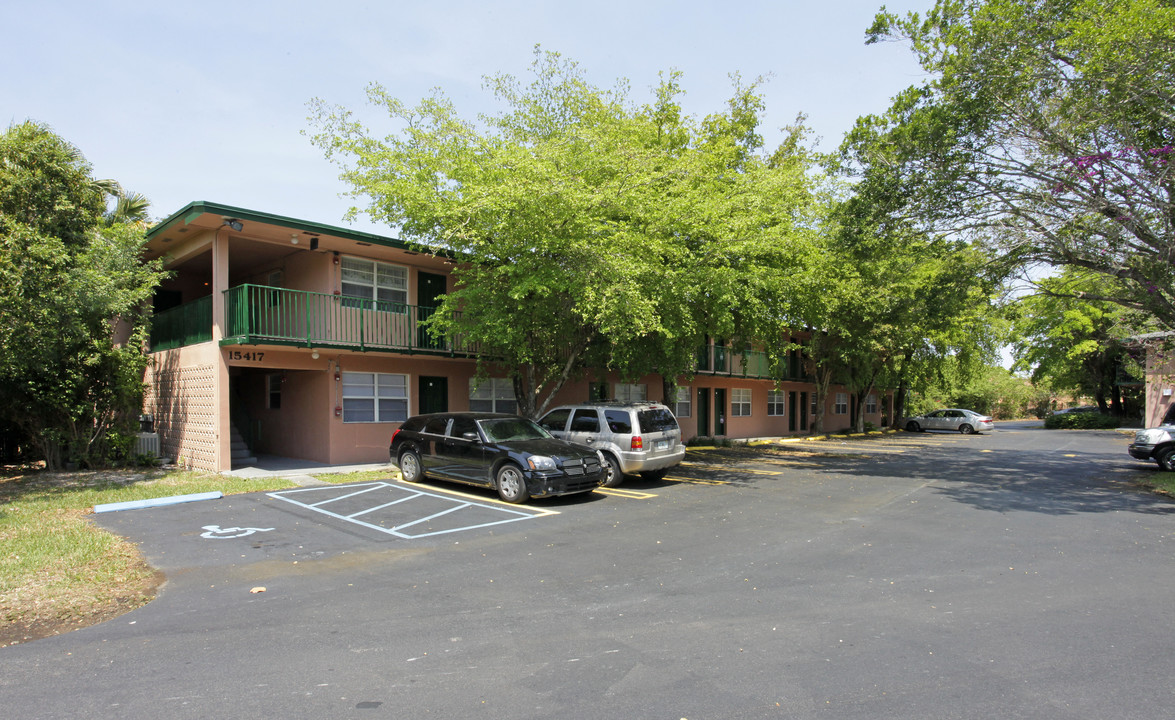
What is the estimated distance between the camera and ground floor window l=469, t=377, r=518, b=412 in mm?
18406

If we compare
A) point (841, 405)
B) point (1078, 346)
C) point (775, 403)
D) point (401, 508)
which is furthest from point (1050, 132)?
point (1078, 346)

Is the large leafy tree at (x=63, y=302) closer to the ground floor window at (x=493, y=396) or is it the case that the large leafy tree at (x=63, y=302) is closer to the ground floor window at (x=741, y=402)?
the ground floor window at (x=493, y=396)

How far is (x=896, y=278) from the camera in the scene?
26.1 metres

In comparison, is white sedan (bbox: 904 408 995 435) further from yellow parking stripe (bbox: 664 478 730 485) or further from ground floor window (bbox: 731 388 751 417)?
yellow parking stripe (bbox: 664 478 730 485)

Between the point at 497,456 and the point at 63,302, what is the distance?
8.39m

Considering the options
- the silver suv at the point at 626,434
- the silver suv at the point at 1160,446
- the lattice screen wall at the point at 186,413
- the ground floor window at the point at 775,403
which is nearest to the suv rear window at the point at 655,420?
the silver suv at the point at 626,434

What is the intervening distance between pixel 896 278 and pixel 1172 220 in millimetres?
14251

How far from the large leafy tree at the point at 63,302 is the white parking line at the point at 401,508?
5.17m

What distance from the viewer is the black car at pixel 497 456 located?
416 inches

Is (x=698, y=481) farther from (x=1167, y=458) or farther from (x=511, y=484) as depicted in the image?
(x=1167, y=458)

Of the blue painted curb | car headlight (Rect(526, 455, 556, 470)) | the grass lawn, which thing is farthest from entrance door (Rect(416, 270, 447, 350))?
→ car headlight (Rect(526, 455, 556, 470))

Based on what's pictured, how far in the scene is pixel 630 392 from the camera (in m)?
24.1

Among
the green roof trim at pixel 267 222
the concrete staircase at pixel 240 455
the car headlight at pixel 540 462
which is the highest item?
the green roof trim at pixel 267 222

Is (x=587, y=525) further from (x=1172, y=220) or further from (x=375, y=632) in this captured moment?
(x=1172, y=220)
